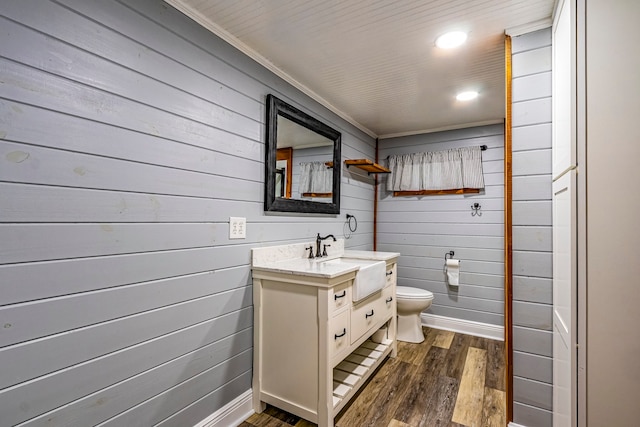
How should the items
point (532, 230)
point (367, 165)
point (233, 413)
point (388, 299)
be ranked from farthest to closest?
point (367, 165) → point (388, 299) → point (233, 413) → point (532, 230)

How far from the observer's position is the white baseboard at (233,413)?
166 cm

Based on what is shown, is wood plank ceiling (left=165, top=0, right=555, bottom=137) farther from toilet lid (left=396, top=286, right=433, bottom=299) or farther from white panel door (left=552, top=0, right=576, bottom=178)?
toilet lid (left=396, top=286, right=433, bottom=299)

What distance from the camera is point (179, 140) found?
4.96ft

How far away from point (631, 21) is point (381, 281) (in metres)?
1.80

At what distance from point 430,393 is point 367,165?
6.92ft

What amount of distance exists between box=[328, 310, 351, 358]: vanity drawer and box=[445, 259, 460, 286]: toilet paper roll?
1.83 m

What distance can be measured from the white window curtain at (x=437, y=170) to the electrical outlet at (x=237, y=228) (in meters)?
2.26

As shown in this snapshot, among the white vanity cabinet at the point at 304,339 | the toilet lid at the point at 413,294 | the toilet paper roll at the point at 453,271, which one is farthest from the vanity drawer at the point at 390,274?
the toilet paper roll at the point at 453,271

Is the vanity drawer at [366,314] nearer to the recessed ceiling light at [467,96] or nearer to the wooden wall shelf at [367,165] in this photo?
the wooden wall shelf at [367,165]

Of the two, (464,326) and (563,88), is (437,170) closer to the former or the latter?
(464,326)

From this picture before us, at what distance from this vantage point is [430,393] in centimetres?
212

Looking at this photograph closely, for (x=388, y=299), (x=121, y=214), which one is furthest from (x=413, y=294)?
(x=121, y=214)

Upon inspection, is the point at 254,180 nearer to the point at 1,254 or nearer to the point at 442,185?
the point at 1,254

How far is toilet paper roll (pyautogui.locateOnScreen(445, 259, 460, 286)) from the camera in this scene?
3232 millimetres
